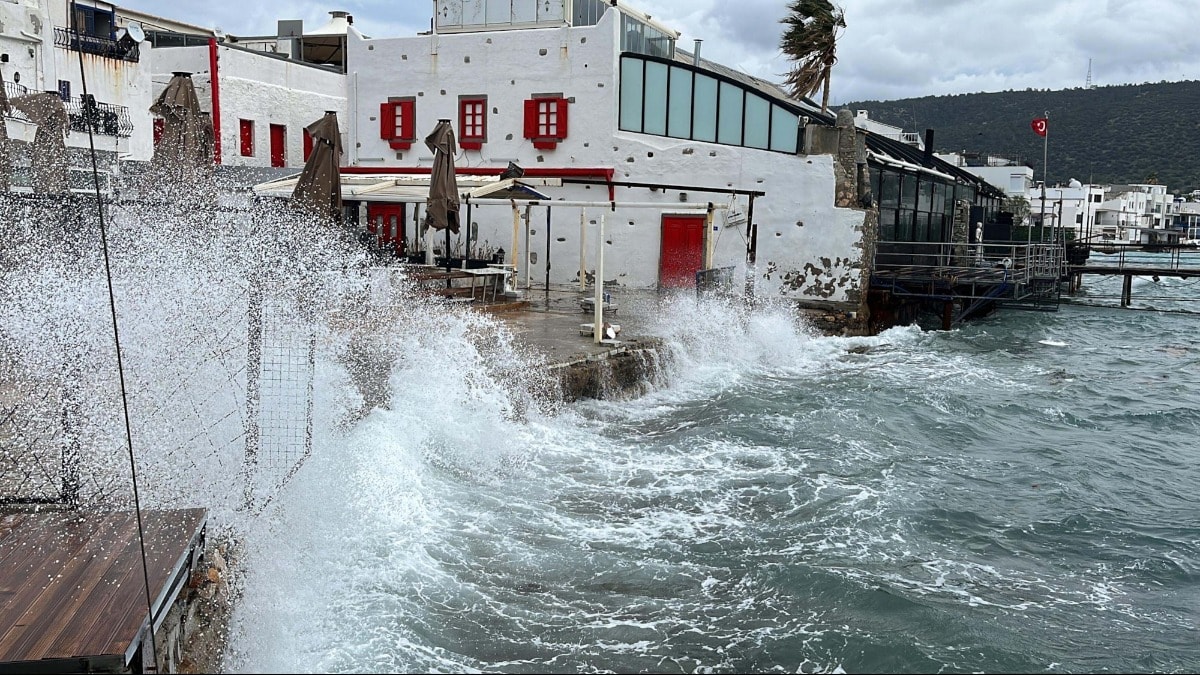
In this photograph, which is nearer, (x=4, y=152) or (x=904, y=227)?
(x=4, y=152)

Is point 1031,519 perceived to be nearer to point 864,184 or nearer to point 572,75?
point 864,184

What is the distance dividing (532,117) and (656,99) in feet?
9.90

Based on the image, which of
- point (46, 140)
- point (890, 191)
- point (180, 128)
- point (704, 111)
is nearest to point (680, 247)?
point (704, 111)

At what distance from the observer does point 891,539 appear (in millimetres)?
8414

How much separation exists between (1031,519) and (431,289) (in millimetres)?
10070

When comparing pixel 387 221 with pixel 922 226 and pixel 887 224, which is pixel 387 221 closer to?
pixel 887 224

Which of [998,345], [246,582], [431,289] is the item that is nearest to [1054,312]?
[998,345]

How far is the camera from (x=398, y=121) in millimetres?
25344

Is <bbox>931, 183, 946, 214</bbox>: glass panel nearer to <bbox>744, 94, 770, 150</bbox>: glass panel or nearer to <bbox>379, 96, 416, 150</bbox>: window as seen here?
<bbox>744, 94, 770, 150</bbox>: glass panel

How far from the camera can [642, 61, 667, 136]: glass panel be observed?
2345 centimetres

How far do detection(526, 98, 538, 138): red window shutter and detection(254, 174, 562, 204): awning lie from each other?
5.09 feet

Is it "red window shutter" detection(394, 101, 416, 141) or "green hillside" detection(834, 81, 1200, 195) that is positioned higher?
"green hillside" detection(834, 81, 1200, 195)

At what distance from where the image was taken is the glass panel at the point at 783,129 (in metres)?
23.9

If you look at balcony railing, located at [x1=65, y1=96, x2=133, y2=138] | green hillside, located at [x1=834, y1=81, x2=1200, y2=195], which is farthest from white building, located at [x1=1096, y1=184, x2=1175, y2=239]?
balcony railing, located at [x1=65, y1=96, x2=133, y2=138]
